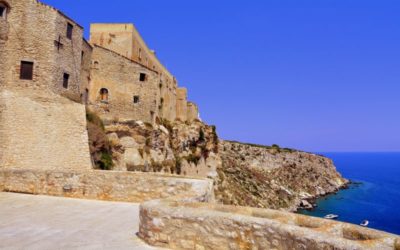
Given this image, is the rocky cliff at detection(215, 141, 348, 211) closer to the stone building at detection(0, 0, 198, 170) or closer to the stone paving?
the stone building at detection(0, 0, 198, 170)

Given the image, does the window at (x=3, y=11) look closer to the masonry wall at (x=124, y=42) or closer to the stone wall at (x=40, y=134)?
the stone wall at (x=40, y=134)

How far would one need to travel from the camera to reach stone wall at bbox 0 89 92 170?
57.8 feet

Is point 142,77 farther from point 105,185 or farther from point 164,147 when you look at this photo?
point 105,185

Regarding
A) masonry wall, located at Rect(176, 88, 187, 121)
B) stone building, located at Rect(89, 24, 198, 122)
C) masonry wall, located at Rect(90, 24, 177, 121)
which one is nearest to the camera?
stone building, located at Rect(89, 24, 198, 122)

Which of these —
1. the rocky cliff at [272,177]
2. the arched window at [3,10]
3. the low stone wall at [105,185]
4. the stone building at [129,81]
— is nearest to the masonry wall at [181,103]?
the stone building at [129,81]

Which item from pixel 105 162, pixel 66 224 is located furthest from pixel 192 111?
pixel 66 224

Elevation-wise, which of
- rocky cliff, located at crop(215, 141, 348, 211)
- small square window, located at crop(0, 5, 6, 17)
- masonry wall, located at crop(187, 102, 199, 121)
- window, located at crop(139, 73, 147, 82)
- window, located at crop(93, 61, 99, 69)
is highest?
small square window, located at crop(0, 5, 6, 17)

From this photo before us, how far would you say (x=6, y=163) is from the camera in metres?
17.1

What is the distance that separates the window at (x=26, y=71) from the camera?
1956 cm

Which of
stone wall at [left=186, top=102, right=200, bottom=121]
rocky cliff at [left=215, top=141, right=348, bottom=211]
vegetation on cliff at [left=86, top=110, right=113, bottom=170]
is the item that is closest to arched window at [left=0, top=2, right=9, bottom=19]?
vegetation on cliff at [left=86, top=110, right=113, bottom=170]

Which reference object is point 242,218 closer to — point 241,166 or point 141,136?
point 141,136

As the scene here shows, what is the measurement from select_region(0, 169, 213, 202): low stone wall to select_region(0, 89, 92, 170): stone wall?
4826 mm

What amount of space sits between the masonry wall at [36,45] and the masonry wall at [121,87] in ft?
16.7

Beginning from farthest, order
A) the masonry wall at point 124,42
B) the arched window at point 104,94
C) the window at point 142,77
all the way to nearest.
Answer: the masonry wall at point 124,42 → the window at point 142,77 → the arched window at point 104,94
